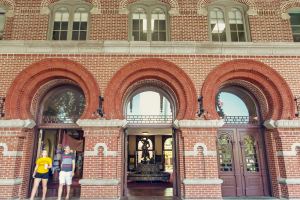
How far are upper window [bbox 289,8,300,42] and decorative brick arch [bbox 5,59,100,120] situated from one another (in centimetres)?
796

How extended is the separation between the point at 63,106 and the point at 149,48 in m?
3.97

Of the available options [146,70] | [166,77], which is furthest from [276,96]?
[146,70]

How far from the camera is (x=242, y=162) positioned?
7.58m

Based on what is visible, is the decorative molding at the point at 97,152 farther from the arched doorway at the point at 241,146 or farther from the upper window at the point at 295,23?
the upper window at the point at 295,23

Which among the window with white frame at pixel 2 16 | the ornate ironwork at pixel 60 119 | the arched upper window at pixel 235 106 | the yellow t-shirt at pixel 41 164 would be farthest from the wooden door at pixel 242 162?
the window with white frame at pixel 2 16

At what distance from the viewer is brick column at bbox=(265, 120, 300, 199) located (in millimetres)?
6504

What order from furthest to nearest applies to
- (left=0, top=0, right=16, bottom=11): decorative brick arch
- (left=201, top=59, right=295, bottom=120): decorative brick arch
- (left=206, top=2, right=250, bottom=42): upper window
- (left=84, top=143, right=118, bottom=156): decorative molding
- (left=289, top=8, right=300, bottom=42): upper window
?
(left=289, top=8, right=300, bottom=42): upper window → (left=206, top=2, right=250, bottom=42): upper window → (left=0, top=0, right=16, bottom=11): decorative brick arch → (left=201, top=59, right=295, bottom=120): decorative brick arch → (left=84, top=143, right=118, bottom=156): decorative molding

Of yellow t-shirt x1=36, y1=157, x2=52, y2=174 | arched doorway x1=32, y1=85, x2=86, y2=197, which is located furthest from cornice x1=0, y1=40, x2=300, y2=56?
yellow t-shirt x1=36, y1=157, x2=52, y2=174

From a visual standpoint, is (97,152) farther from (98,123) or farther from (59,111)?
(59,111)

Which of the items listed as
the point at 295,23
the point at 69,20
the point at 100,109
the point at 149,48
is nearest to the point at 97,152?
the point at 100,109

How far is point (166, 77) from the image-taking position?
733cm

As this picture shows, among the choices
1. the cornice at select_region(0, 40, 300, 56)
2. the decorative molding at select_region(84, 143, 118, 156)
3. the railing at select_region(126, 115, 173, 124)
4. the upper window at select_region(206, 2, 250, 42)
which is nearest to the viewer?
the decorative molding at select_region(84, 143, 118, 156)

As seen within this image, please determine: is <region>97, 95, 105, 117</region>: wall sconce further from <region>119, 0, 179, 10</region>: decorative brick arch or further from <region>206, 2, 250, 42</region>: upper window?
<region>206, 2, 250, 42</region>: upper window

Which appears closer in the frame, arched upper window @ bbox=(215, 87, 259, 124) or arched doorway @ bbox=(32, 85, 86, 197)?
arched doorway @ bbox=(32, 85, 86, 197)
